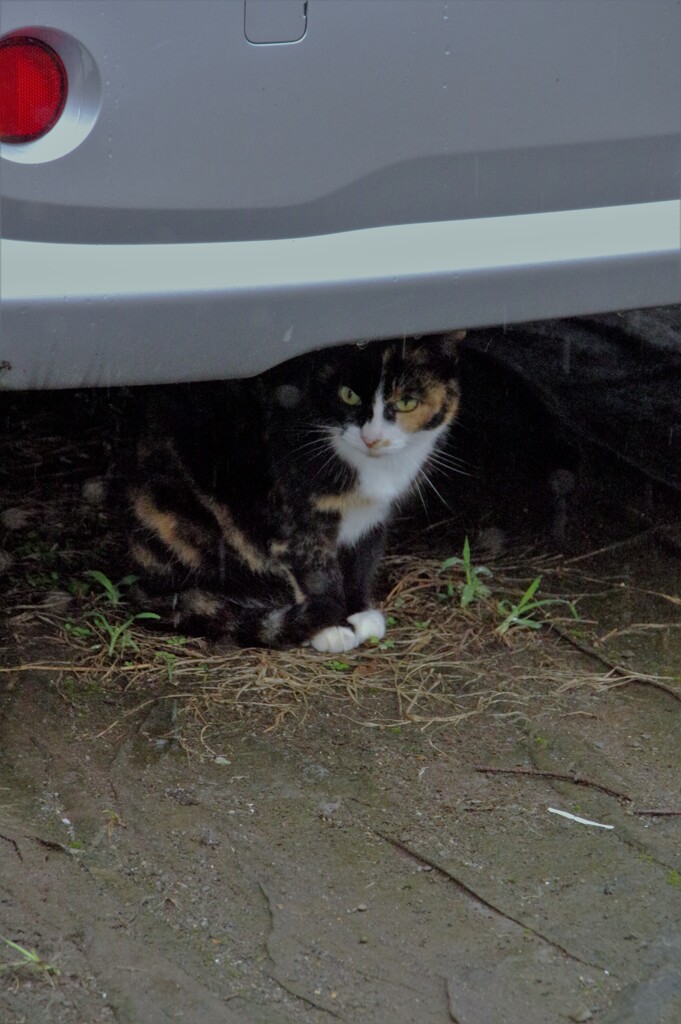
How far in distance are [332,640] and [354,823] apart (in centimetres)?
75

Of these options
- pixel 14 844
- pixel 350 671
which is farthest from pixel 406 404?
pixel 14 844

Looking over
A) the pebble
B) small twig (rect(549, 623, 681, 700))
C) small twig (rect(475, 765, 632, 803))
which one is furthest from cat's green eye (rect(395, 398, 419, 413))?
the pebble

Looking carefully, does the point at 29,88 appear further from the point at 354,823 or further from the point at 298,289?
the point at 354,823

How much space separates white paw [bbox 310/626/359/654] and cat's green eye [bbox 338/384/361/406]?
60 cm

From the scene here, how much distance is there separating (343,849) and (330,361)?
49.0 inches

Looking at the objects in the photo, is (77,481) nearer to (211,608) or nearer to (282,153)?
(211,608)

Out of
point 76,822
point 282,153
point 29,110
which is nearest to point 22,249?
point 29,110

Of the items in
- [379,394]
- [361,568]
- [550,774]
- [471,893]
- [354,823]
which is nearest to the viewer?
[471,893]

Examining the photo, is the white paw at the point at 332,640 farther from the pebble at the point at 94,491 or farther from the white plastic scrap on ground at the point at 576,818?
the pebble at the point at 94,491

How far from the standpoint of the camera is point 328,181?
88.4 inches

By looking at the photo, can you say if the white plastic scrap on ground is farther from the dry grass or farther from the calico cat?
the calico cat

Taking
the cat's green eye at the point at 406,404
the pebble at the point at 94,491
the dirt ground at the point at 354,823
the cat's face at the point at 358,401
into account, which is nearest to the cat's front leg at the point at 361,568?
the dirt ground at the point at 354,823

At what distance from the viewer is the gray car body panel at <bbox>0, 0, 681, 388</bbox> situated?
6.82ft

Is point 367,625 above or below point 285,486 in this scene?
below
